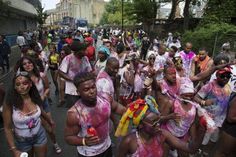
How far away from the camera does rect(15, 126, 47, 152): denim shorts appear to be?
373 cm

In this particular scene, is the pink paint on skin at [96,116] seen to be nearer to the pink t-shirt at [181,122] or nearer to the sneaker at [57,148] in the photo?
the pink t-shirt at [181,122]

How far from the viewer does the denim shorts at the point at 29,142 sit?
3.73m

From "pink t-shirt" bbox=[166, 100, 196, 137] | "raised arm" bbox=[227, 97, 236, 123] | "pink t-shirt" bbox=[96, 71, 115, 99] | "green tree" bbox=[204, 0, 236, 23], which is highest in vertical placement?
"green tree" bbox=[204, 0, 236, 23]

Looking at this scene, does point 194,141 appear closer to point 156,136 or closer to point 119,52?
point 156,136

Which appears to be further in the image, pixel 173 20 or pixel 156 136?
pixel 173 20

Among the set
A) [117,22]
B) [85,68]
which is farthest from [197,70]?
[117,22]

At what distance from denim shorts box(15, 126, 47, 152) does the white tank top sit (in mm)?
57

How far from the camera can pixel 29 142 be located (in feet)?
12.3

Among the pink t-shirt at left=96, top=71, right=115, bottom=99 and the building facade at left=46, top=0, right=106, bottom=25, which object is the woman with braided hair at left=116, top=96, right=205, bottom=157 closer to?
the pink t-shirt at left=96, top=71, right=115, bottom=99

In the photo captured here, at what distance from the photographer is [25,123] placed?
3.65 meters

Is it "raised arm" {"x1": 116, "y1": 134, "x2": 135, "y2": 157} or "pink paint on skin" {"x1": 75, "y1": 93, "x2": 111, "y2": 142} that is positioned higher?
"pink paint on skin" {"x1": 75, "y1": 93, "x2": 111, "y2": 142}

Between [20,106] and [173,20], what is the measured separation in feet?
102

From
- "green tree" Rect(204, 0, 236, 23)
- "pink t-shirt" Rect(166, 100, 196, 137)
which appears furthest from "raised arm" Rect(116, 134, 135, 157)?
"green tree" Rect(204, 0, 236, 23)

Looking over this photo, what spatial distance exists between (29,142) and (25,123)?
0.85 ft
